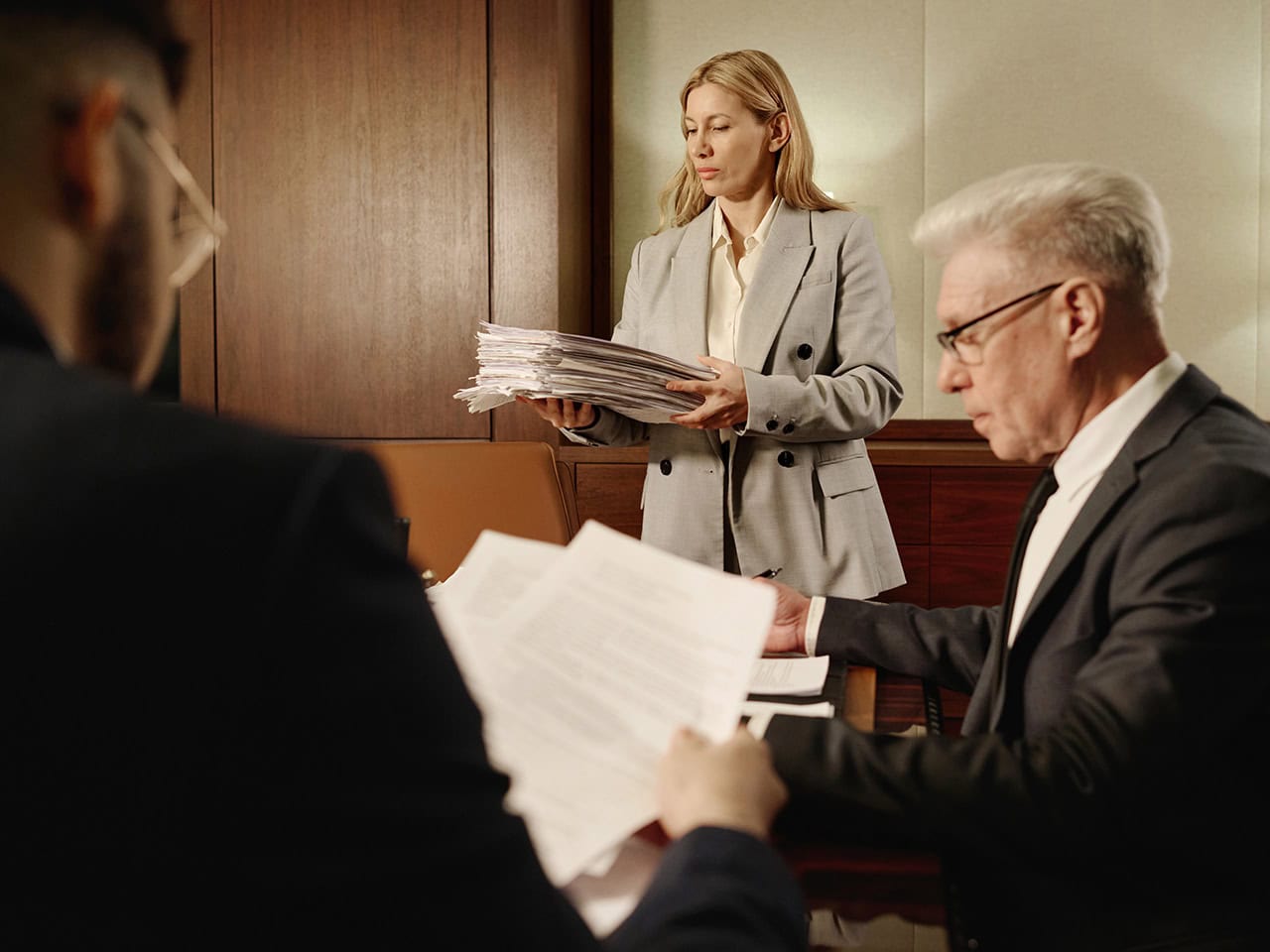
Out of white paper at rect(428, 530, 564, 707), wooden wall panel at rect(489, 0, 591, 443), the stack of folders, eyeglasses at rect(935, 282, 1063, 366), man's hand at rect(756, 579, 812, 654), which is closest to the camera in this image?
white paper at rect(428, 530, 564, 707)

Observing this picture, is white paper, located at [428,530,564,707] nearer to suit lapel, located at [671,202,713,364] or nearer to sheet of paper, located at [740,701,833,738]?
sheet of paper, located at [740,701,833,738]

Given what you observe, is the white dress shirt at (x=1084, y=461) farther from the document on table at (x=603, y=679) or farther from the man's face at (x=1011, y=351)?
the document on table at (x=603, y=679)

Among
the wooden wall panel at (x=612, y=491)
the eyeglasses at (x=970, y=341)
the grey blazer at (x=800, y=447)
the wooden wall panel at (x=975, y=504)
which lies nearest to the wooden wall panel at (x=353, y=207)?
the wooden wall panel at (x=612, y=491)

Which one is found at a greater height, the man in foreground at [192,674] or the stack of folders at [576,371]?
the stack of folders at [576,371]

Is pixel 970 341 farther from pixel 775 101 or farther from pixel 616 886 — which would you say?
pixel 775 101

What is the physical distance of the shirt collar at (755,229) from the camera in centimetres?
235

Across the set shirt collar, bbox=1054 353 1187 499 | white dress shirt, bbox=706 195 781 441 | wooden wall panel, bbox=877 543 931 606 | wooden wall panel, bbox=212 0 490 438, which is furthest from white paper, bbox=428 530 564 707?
wooden wall panel, bbox=212 0 490 438

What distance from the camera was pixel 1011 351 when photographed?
1.17m

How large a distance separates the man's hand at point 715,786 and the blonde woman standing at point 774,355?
4.45 feet

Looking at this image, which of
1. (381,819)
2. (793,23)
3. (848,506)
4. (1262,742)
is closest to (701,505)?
(848,506)

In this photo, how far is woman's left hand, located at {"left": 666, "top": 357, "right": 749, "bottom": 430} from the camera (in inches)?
79.7

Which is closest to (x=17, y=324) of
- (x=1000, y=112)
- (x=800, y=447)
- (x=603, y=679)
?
(x=603, y=679)

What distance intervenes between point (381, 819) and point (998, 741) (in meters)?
0.66

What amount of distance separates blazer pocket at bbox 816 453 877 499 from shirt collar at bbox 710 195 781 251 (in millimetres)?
503
